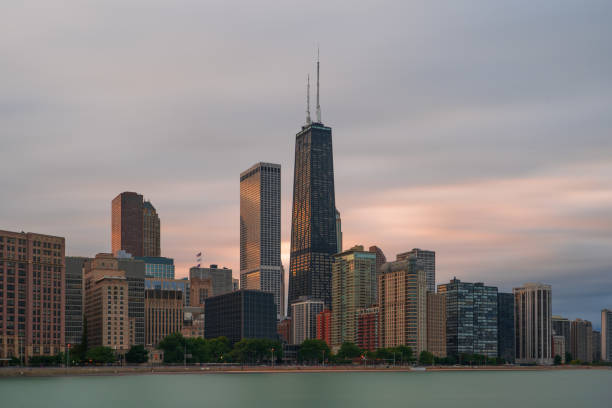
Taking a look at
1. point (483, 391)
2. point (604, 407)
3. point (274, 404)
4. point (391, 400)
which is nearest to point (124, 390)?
point (274, 404)

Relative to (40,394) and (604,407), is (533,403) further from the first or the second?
(40,394)

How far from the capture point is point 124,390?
592 feet

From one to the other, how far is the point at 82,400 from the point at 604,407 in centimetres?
10079

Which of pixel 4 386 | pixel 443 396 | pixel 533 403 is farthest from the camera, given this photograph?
pixel 4 386

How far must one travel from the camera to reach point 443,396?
581 feet

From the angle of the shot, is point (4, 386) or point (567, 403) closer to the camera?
point (567, 403)

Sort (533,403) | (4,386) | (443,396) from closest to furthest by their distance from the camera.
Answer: (533,403)
(443,396)
(4,386)

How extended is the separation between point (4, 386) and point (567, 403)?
427 ft

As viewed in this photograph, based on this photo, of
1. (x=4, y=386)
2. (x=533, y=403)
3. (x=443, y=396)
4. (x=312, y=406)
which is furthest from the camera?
(x=4, y=386)

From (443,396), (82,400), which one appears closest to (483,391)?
(443,396)

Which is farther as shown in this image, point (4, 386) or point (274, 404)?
point (4, 386)

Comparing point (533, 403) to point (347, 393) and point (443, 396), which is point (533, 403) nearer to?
point (443, 396)

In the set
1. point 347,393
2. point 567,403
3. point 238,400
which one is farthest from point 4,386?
point 567,403

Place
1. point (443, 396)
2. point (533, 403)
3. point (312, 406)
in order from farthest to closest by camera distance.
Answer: point (443, 396) < point (533, 403) < point (312, 406)
